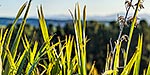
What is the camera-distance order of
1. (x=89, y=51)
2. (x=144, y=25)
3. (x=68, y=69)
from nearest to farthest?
(x=68, y=69)
(x=144, y=25)
(x=89, y=51)

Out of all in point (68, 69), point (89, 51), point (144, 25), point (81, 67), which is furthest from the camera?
point (89, 51)

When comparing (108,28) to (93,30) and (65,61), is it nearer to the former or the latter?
(93,30)

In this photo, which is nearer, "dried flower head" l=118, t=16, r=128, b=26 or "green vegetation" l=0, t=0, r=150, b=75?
"green vegetation" l=0, t=0, r=150, b=75

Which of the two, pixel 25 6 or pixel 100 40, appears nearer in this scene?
pixel 25 6

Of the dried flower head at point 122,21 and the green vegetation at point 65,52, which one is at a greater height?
the dried flower head at point 122,21

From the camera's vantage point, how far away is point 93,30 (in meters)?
31.2

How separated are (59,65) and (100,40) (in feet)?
102

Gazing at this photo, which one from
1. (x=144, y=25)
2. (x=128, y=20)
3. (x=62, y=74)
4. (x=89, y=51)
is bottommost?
(x=89, y=51)

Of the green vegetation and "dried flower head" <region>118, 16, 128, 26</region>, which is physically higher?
"dried flower head" <region>118, 16, 128, 26</region>

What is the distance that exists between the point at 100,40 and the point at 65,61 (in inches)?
1228

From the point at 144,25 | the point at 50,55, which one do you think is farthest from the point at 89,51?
the point at 50,55

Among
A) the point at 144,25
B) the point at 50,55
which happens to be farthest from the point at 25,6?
the point at 144,25

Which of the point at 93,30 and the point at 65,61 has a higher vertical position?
the point at 65,61

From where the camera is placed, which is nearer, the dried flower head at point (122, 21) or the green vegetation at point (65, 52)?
the green vegetation at point (65, 52)
